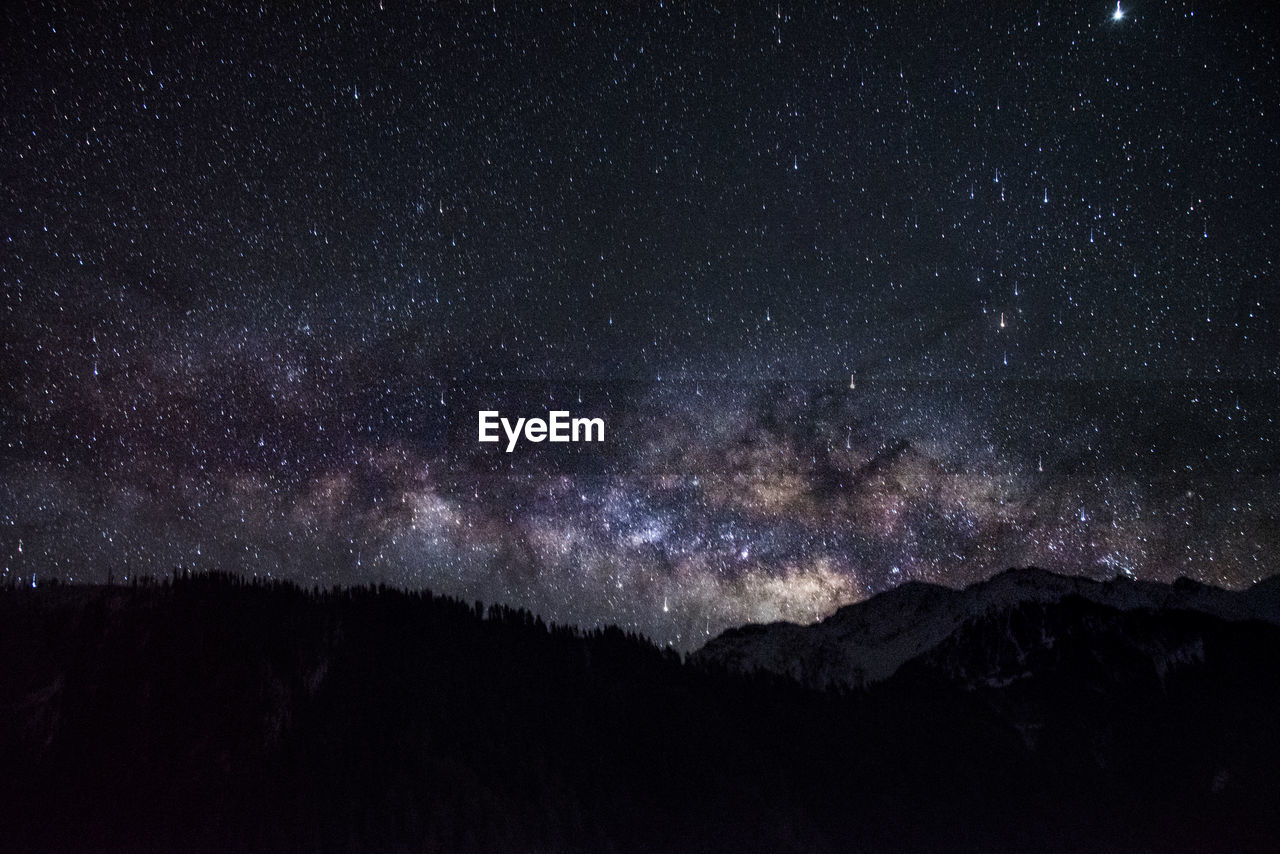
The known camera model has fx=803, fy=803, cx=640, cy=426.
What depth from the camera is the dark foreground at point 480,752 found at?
65.1 metres

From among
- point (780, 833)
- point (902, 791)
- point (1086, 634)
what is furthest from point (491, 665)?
point (1086, 634)

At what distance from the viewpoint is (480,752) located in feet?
248

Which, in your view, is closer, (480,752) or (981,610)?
(480,752)

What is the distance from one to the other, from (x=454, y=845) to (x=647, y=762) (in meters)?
22.5

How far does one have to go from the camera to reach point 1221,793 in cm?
9350

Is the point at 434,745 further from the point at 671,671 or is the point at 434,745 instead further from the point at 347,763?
the point at 671,671
